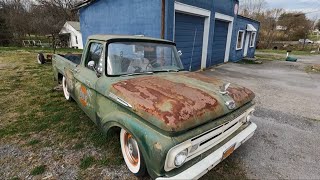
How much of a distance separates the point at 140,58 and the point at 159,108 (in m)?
1.43

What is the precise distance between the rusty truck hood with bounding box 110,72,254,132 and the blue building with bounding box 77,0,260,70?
14.1 feet

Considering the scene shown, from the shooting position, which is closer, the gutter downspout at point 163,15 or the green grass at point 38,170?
the green grass at point 38,170

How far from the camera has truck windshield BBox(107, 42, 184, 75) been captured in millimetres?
2961

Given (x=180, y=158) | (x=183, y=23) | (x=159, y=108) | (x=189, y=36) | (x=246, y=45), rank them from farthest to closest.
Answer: (x=246, y=45) → (x=189, y=36) → (x=183, y=23) → (x=159, y=108) → (x=180, y=158)

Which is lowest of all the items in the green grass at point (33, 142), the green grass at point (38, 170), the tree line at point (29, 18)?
the green grass at point (38, 170)

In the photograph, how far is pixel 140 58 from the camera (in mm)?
3215

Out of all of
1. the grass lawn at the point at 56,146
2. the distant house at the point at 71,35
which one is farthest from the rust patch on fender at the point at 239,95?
the distant house at the point at 71,35

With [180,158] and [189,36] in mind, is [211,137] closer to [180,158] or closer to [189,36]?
[180,158]

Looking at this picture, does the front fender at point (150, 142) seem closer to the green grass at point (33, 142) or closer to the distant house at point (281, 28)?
the green grass at point (33, 142)

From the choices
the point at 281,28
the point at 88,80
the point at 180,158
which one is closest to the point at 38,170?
the point at 88,80

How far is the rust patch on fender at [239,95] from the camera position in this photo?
103 inches

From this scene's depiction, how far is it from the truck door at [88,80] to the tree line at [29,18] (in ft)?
55.8

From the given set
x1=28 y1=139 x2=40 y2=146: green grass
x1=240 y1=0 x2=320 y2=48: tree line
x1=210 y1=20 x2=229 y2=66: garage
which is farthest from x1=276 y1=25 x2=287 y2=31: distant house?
x1=28 y1=139 x2=40 y2=146: green grass

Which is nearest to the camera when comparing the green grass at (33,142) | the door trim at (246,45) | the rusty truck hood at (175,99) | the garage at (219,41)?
the rusty truck hood at (175,99)
